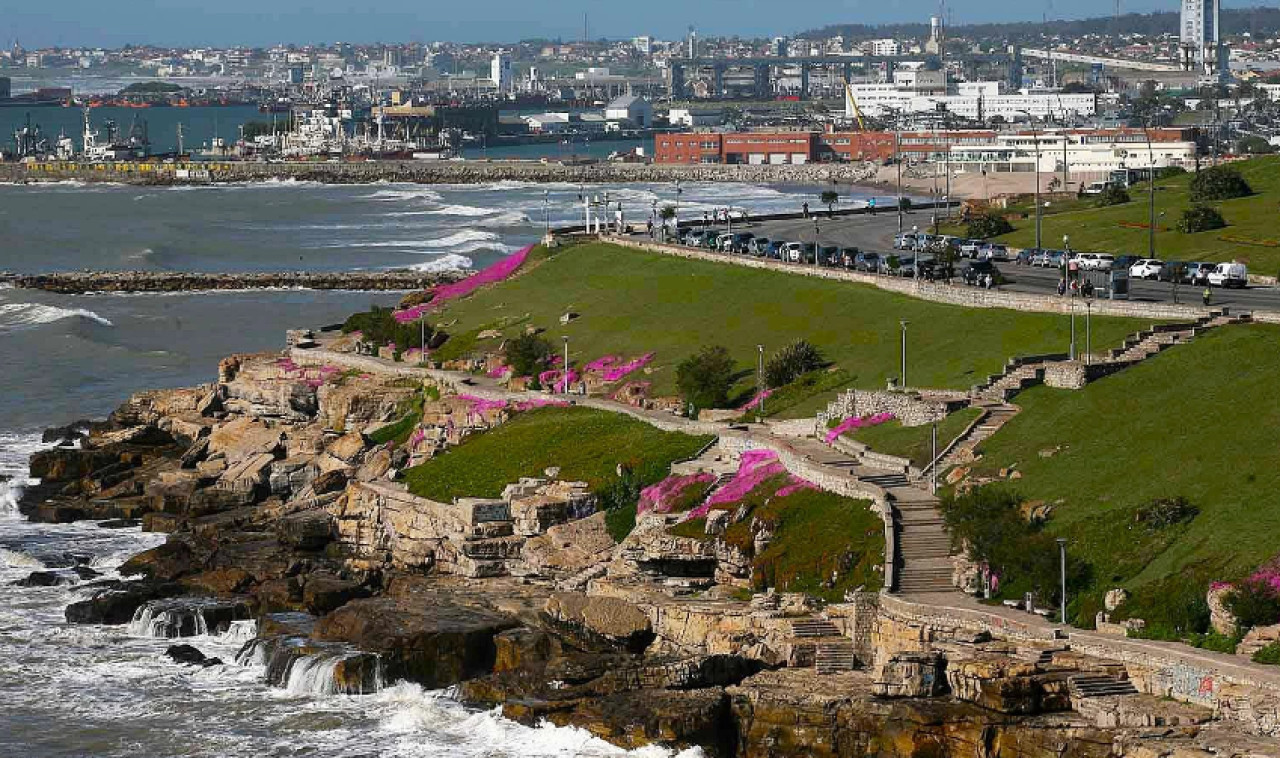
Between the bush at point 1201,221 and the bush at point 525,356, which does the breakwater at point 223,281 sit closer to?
the bush at point 1201,221

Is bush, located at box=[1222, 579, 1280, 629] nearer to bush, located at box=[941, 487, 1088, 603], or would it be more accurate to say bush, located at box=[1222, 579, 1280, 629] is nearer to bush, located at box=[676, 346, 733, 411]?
bush, located at box=[941, 487, 1088, 603]

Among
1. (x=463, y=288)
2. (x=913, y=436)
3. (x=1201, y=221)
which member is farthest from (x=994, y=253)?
(x=913, y=436)

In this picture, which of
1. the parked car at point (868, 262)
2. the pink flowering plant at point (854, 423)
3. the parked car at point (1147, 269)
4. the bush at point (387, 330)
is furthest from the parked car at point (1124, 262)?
the bush at point (387, 330)

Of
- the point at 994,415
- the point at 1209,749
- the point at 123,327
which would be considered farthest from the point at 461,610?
the point at 123,327

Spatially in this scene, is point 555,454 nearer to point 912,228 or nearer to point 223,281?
point 912,228

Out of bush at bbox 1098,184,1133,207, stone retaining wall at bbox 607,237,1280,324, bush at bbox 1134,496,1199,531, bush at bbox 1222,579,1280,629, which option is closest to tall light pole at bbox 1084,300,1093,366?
stone retaining wall at bbox 607,237,1280,324
